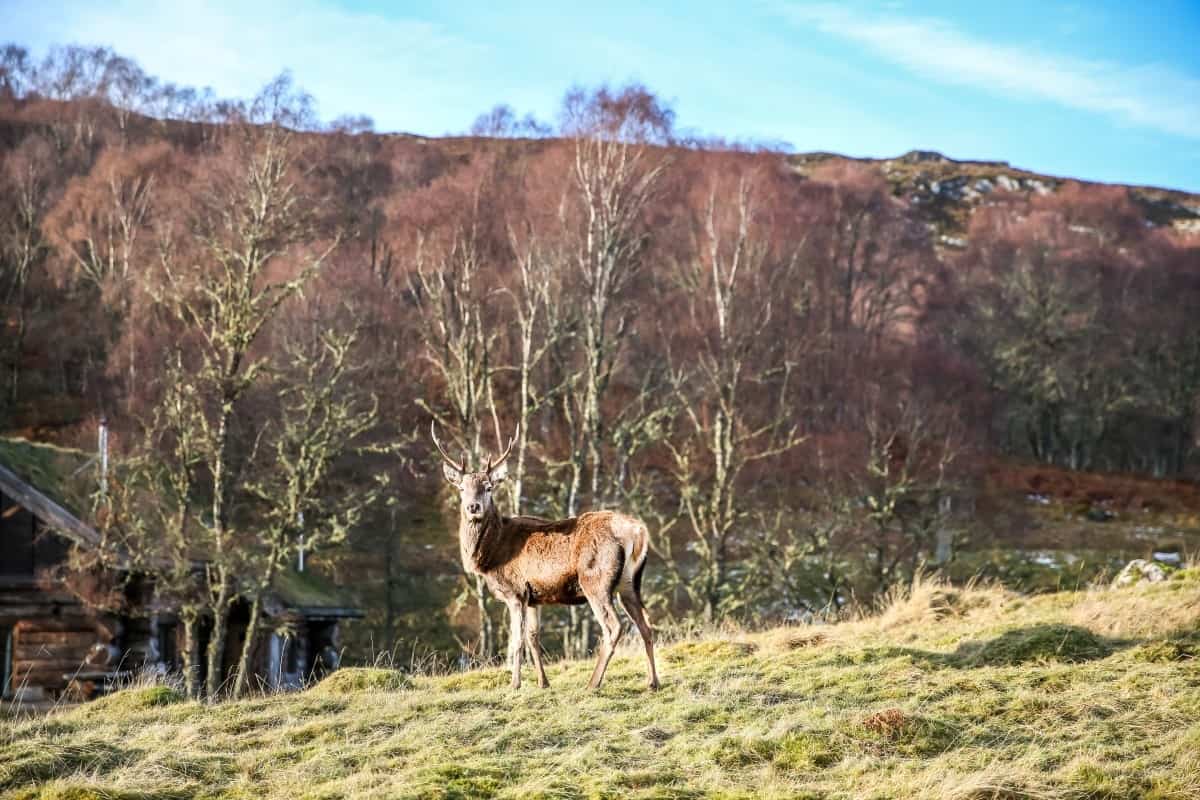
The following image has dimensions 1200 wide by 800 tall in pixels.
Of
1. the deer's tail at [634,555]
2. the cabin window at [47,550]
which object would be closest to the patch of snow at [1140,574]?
the deer's tail at [634,555]

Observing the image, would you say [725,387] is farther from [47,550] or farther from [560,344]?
[47,550]

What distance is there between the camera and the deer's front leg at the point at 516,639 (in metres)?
13.2

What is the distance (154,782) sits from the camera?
29.5 ft

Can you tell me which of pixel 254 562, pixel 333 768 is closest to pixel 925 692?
pixel 333 768

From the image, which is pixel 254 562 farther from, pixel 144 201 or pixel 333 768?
pixel 144 201

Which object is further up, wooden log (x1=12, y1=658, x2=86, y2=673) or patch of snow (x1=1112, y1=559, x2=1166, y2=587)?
patch of snow (x1=1112, y1=559, x2=1166, y2=587)

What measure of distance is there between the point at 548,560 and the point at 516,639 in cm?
93

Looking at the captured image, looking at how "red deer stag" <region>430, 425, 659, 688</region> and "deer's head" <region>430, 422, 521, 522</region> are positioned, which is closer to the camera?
"red deer stag" <region>430, 425, 659, 688</region>

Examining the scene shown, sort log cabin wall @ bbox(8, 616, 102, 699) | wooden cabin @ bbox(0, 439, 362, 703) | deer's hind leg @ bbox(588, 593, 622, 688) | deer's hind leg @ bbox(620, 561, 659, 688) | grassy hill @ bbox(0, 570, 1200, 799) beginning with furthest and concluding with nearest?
log cabin wall @ bbox(8, 616, 102, 699)
wooden cabin @ bbox(0, 439, 362, 703)
deer's hind leg @ bbox(620, 561, 659, 688)
deer's hind leg @ bbox(588, 593, 622, 688)
grassy hill @ bbox(0, 570, 1200, 799)

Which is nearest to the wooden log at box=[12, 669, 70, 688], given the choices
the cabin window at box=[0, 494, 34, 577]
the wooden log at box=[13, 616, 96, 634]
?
the wooden log at box=[13, 616, 96, 634]

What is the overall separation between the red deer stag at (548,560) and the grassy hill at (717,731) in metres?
0.61

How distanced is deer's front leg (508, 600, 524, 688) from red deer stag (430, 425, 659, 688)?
10 mm

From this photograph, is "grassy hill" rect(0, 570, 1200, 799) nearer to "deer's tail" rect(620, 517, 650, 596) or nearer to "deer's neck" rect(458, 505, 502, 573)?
"deer's tail" rect(620, 517, 650, 596)

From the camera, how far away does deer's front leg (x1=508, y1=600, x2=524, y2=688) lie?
13156 mm
